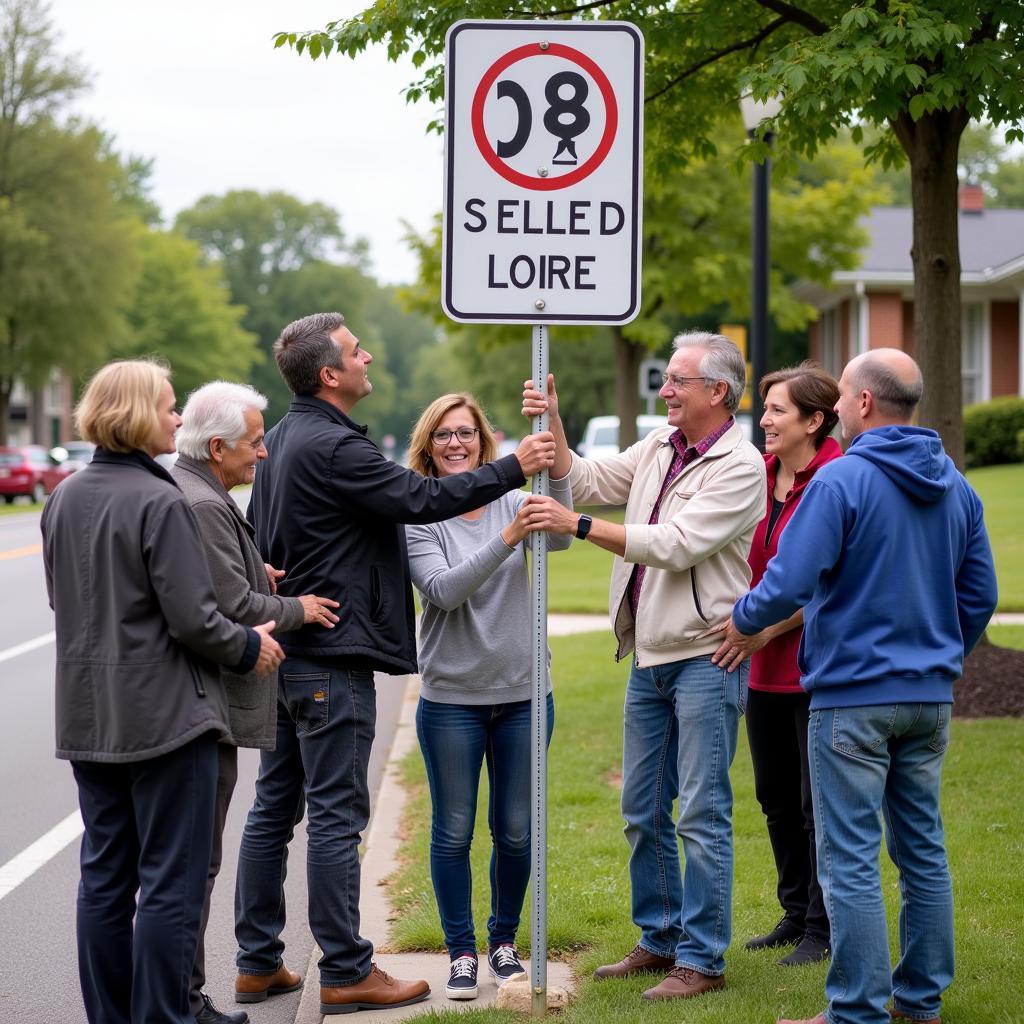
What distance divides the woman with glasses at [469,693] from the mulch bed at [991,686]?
5025 millimetres

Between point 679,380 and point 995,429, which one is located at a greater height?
point 995,429

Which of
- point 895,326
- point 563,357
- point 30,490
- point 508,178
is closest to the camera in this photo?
point 508,178

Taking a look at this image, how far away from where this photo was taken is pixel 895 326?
38.1 m

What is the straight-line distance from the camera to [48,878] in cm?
654

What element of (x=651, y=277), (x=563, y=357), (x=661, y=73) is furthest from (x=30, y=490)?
(x=661, y=73)

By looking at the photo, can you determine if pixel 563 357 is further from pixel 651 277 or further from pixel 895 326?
pixel 651 277

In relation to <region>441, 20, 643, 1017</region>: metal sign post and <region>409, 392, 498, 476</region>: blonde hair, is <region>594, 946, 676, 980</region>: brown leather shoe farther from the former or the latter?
<region>409, 392, 498, 476</region>: blonde hair

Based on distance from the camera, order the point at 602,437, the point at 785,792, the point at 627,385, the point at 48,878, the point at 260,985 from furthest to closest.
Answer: the point at 602,437
the point at 627,385
the point at 48,878
the point at 785,792
the point at 260,985

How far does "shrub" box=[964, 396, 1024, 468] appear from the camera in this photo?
34.2 m

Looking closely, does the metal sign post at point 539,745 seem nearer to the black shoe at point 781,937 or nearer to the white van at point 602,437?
the black shoe at point 781,937

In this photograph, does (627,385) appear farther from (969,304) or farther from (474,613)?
(474,613)

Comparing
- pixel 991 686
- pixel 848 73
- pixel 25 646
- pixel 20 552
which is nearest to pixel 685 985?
pixel 848 73

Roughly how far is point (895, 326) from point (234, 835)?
1311 inches

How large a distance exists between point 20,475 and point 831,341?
24.4 metres
